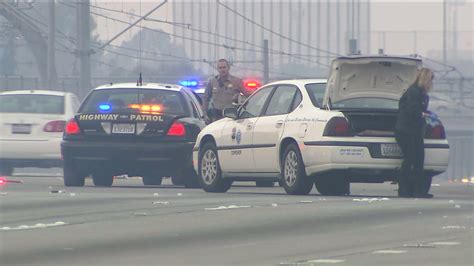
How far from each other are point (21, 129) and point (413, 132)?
929 centimetres

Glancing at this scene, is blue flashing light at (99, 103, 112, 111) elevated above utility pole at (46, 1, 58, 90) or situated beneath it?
situated beneath

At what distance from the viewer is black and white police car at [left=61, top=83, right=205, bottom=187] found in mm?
18766

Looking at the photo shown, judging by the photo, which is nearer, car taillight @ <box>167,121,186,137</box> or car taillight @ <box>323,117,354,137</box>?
car taillight @ <box>323,117,354,137</box>

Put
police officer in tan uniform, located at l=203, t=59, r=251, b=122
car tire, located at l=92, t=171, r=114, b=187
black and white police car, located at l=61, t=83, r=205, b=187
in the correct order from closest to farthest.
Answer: black and white police car, located at l=61, t=83, r=205, b=187, car tire, located at l=92, t=171, r=114, b=187, police officer in tan uniform, located at l=203, t=59, r=251, b=122

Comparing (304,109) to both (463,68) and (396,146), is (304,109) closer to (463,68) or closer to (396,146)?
(396,146)

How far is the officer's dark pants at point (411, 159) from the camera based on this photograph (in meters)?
15.7

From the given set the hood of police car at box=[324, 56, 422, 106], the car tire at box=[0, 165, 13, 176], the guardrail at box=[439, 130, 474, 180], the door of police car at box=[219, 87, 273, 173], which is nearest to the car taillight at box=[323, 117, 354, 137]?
the hood of police car at box=[324, 56, 422, 106]

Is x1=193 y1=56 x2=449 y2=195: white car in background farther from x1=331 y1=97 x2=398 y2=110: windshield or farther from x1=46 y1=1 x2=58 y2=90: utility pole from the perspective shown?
x1=46 y1=1 x2=58 y2=90: utility pole

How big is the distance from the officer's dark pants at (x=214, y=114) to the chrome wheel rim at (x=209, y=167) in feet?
8.39

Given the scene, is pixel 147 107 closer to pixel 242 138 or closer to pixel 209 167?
pixel 209 167

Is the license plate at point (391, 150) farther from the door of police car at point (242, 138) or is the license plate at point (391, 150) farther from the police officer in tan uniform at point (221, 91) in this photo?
the police officer in tan uniform at point (221, 91)

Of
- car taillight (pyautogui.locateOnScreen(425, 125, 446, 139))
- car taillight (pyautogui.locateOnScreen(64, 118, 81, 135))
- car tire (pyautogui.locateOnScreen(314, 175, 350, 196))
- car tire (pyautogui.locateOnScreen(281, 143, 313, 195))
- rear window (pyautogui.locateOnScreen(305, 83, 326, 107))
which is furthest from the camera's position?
car taillight (pyautogui.locateOnScreen(64, 118, 81, 135))

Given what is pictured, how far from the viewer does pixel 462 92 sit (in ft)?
187

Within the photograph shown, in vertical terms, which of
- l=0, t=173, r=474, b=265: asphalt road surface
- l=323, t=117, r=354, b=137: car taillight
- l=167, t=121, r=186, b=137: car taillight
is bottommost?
l=0, t=173, r=474, b=265: asphalt road surface
